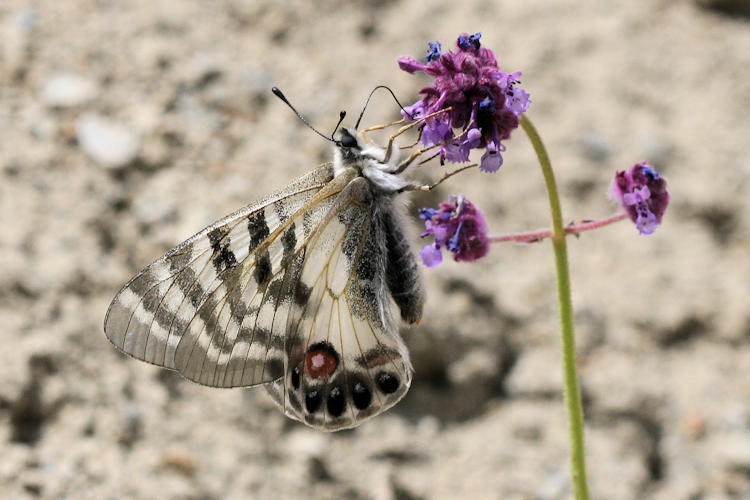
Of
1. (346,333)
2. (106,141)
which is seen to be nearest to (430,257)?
(346,333)

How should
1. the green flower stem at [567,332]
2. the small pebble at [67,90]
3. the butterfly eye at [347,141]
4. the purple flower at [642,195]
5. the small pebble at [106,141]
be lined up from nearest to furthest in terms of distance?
1. the green flower stem at [567,332]
2. the purple flower at [642,195]
3. the butterfly eye at [347,141]
4. the small pebble at [106,141]
5. the small pebble at [67,90]

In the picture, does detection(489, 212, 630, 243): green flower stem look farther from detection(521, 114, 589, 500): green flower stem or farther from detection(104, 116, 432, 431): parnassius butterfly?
detection(104, 116, 432, 431): parnassius butterfly

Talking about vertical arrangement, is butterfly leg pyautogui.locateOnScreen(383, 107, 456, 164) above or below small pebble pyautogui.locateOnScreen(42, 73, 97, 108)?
above

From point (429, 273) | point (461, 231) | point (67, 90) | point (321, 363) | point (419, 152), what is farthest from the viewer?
point (67, 90)

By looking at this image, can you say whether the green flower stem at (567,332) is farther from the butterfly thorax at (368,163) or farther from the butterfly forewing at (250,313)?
the butterfly forewing at (250,313)

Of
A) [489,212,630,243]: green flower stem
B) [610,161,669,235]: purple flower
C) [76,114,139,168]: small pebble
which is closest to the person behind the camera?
[489,212,630,243]: green flower stem

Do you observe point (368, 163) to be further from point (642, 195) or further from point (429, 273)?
point (429, 273)

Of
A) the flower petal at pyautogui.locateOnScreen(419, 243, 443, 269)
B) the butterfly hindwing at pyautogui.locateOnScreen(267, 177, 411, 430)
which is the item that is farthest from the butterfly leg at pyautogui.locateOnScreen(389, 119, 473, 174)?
the flower petal at pyautogui.locateOnScreen(419, 243, 443, 269)

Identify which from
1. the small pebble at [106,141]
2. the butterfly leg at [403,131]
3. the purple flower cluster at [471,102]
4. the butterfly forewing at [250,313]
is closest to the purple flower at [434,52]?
the purple flower cluster at [471,102]

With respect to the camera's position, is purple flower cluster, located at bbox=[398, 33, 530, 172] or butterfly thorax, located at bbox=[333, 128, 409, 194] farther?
butterfly thorax, located at bbox=[333, 128, 409, 194]
